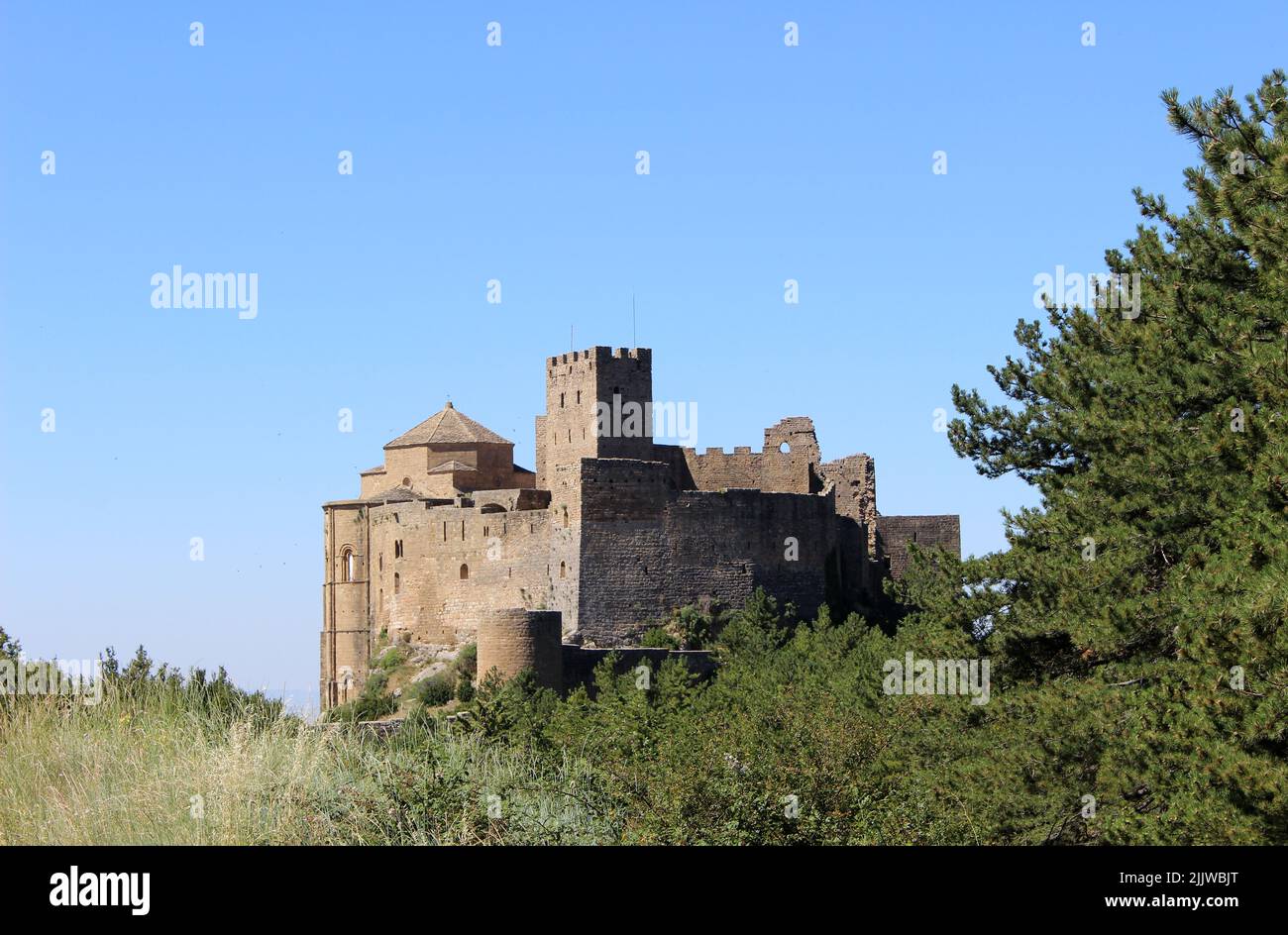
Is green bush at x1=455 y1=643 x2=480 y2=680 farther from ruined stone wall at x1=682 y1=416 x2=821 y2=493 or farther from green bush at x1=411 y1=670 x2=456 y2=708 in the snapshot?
ruined stone wall at x1=682 y1=416 x2=821 y2=493

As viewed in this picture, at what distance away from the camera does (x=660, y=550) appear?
1823 inches

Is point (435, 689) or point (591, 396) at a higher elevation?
point (591, 396)

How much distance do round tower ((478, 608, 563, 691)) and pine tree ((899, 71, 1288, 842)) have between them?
62.3ft

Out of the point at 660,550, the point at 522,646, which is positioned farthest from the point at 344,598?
the point at 522,646

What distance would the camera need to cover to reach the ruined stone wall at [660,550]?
45625 millimetres

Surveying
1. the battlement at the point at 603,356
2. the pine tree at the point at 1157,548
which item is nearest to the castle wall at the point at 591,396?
the battlement at the point at 603,356

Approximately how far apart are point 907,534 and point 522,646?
20010 mm

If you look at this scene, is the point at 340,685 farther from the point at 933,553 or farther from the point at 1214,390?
the point at 1214,390

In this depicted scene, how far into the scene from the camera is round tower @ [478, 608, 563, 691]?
129ft

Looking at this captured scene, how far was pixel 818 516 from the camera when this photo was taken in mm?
49844

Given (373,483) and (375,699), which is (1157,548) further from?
(373,483)

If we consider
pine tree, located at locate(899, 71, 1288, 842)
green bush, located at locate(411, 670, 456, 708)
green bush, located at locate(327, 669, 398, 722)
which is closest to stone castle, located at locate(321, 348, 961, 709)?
green bush, located at locate(327, 669, 398, 722)
